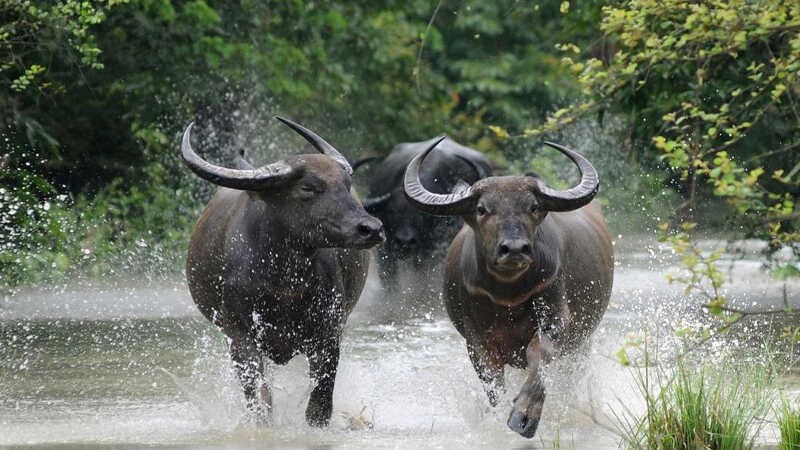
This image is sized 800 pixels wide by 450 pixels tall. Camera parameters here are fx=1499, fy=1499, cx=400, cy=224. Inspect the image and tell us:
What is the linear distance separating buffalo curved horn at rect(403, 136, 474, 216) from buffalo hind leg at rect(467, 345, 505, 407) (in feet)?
2.78

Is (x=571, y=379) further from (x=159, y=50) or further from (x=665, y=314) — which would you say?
(x=159, y=50)

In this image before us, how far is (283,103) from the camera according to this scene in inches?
851

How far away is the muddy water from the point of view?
26.0 feet

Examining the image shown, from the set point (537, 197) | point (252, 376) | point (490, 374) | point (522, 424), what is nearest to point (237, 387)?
point (252, 376)

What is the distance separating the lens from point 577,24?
14.7m

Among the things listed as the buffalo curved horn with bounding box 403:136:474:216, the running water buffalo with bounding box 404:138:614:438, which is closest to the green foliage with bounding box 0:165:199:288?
the buffalo curved horn with bounding box 403:136:474:216

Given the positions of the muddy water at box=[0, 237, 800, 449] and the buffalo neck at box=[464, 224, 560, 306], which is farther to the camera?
the buffalo neck at box=[464, 224, 560, 306]

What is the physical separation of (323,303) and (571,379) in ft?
5.23

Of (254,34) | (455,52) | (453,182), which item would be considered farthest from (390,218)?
(455,52)

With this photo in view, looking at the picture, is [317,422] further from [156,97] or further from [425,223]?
[156,97]

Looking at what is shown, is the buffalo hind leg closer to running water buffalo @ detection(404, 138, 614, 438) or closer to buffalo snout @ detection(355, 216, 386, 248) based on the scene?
running water buffalo @ detection(404, 138, 614, 438)

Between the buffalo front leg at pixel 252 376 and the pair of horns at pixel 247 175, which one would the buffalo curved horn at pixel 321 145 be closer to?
the pair of horns at pixel 247 175

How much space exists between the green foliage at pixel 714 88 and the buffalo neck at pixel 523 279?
2.41ft

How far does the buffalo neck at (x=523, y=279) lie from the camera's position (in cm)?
812
